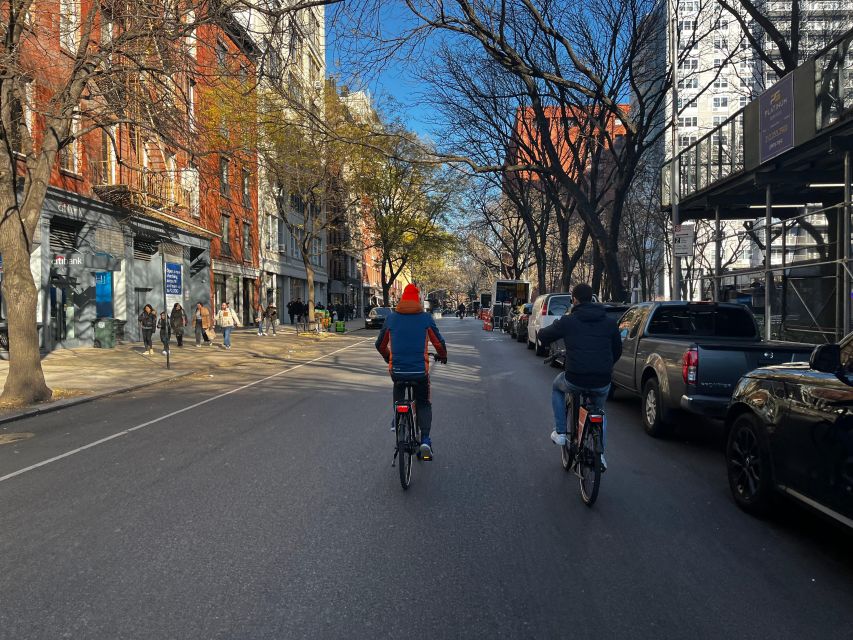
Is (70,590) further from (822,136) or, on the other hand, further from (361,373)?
(822,136)

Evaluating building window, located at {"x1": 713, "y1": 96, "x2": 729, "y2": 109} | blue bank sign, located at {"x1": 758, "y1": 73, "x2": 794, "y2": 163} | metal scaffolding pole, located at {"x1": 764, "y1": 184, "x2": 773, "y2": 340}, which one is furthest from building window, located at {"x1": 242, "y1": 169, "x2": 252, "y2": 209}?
building window, located at {"x1": 713, "y1": 96, "x2": 729, "y2": 109}

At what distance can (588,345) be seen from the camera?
5.69m

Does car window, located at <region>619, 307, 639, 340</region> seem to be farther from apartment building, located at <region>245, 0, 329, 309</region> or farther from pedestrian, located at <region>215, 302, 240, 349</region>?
pedestrian, located at <region>215, 302, 240, 349</region>

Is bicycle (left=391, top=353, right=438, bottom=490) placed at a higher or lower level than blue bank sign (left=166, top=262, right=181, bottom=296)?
lower

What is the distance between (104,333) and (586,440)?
65.1 ft

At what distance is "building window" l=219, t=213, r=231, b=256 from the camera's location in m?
34.5

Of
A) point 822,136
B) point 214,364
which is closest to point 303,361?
point 214,364

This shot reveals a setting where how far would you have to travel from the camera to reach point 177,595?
3602 millimetres

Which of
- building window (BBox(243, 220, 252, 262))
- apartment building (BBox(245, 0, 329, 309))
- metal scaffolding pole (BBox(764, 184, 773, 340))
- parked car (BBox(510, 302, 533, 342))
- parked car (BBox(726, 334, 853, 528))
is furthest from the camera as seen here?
building window (BBox(243, 220, 252, 262))

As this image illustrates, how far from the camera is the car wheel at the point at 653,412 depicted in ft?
26.4

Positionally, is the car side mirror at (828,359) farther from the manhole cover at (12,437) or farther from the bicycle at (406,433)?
the manhole cover at (12,437)

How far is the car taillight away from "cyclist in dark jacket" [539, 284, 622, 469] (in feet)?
6.53

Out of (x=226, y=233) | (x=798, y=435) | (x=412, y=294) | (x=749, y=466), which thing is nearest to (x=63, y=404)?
(x=412, y=294)

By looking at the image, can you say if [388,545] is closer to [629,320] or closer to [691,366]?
[691,366]
